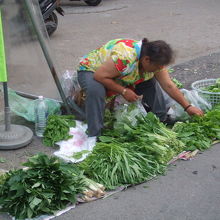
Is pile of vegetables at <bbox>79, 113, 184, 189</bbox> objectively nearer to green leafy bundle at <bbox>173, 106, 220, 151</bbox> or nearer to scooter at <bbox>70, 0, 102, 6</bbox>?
green leafy bundle at <bbox>173, 106, 220, 151</bbox>

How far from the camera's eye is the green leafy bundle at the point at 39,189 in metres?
2.98

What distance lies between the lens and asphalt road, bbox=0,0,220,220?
126 inches

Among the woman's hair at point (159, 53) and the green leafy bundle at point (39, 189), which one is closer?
the green leafy bundle at point (39, 189)

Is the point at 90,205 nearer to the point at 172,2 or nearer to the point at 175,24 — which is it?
the point at 175,24

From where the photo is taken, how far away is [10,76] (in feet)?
15.1

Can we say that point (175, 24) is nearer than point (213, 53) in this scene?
No

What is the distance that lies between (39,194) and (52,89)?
5.84 feet

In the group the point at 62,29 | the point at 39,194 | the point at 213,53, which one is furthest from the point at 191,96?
the point at 62,29

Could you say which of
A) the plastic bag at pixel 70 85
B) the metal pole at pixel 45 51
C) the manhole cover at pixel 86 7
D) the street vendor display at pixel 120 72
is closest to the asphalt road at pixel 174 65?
the manhole cover at pixel 86 7

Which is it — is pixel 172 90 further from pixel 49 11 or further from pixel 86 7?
pixel 86 7

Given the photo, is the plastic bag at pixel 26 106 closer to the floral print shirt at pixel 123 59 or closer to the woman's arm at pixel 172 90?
the floral print shirt at pixel 123 59

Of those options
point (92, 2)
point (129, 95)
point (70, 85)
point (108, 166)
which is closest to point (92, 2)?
point (92, 2)

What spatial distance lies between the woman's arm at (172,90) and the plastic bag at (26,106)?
1.05 meters

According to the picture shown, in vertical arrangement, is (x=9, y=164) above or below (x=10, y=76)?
below
